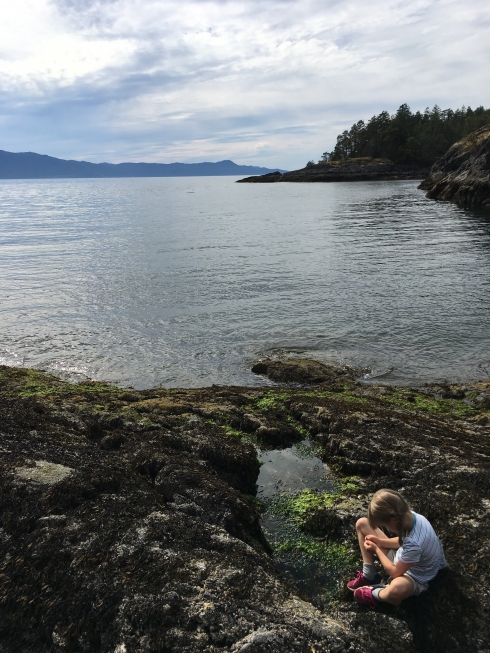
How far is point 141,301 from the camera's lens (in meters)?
27.4

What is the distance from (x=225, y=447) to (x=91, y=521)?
11.8ft

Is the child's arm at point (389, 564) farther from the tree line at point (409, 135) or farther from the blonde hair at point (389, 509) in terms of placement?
the tree line at point (409, 135)

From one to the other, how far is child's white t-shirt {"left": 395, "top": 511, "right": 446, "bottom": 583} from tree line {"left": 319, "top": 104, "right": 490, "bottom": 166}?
6733 inches

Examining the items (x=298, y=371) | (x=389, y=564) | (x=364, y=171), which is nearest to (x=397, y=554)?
(x=389, y=564)

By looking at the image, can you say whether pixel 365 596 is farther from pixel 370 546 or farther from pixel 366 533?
pixel 366 533

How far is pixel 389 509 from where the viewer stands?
Answer: 20.3ft

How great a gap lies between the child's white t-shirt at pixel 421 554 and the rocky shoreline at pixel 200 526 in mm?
224

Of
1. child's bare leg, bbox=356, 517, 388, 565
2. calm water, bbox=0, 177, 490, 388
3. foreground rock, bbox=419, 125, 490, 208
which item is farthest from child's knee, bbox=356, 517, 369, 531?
foreground rock, bbox=419, 125, 490, 208

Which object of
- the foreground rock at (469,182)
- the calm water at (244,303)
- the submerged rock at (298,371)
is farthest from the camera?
the foreground rock at (469,182)

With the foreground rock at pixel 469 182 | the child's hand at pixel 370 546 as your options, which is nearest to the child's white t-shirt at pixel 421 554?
the child's hand at pixel 370 546

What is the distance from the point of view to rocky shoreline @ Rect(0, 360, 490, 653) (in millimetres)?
5070

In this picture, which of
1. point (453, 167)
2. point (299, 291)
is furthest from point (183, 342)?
point (453, 167)

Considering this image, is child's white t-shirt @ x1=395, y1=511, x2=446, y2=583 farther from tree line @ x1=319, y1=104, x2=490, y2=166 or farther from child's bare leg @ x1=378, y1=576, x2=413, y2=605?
tree line @ x1=319, y1=104, x2=490, y2=166

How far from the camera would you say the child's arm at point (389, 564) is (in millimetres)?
5988
